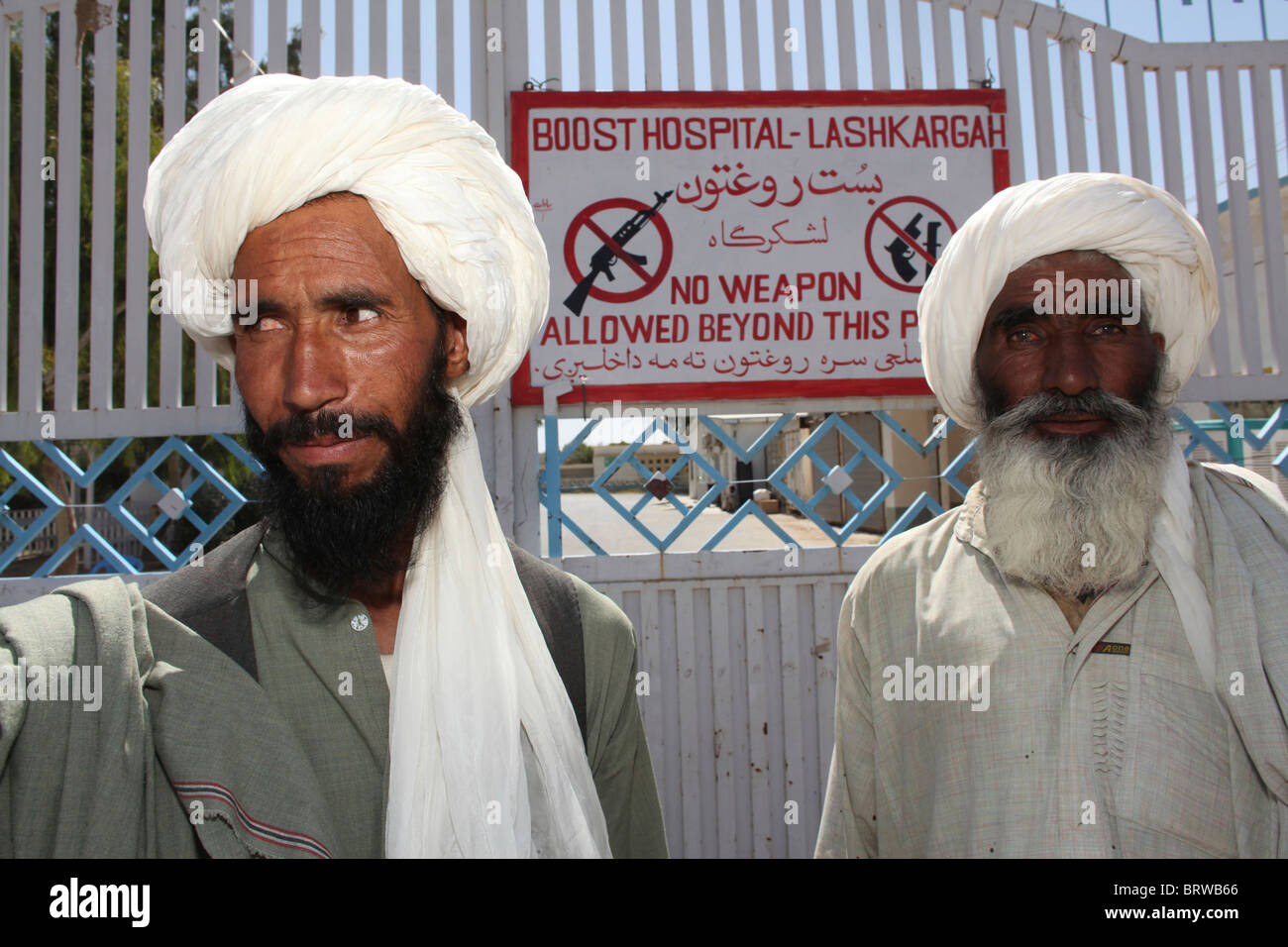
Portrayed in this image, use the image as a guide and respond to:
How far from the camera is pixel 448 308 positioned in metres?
1.61

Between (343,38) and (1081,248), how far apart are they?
2889 millimetres

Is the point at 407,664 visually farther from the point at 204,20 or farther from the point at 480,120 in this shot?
the point at 204,20

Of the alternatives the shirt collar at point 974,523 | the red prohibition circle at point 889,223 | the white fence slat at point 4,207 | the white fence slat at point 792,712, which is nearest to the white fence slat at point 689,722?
the white fence slat at point 792,712

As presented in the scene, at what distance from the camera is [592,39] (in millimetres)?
3436

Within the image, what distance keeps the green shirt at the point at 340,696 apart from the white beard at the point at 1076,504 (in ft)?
2.92

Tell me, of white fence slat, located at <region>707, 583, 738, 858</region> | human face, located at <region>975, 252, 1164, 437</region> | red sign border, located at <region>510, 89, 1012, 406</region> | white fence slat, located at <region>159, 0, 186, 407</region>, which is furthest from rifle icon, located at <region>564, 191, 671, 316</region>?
human face, located at <region>975, 252, 1164, 437</region>

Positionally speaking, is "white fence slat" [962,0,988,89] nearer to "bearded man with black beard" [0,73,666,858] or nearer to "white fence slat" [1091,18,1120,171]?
"white fence slat" [1091,18,1120,171]

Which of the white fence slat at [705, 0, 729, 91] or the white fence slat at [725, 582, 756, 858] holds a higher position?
the white fence slat at [705, 0, 729, 91]

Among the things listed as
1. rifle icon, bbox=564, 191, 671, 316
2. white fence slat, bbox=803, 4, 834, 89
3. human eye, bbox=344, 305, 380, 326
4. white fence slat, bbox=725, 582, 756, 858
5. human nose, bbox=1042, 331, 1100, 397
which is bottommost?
white fence slat, bbox=725, 582, 756, 858

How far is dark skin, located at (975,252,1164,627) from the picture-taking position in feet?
5.92

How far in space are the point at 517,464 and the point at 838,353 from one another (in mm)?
1342

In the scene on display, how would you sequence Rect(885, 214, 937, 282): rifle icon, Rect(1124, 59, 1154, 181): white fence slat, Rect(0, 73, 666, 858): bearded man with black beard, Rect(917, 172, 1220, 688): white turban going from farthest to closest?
1. Rect(1124, 59, 1154, 181): white fence slat
2. Rect(885, 214, 937, 282): rifle icon
3. Rect(917, 172, 1220, 688): white turban
4. Rect(0, 73, 666, 858): bearded man with black beard

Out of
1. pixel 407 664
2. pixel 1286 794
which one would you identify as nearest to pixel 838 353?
pixel 1286 794

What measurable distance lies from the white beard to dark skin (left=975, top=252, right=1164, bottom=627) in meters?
0.05
